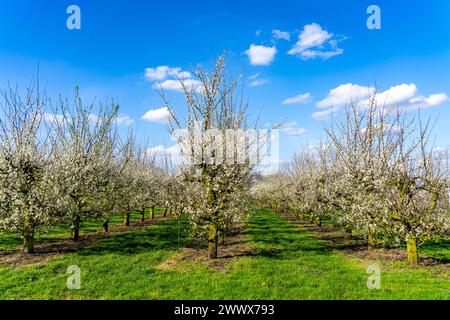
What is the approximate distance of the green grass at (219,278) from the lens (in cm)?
924

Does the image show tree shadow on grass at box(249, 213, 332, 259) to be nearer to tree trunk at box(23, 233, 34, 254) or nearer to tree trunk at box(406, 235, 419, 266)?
tree trunk at box(406, 235, 419, 266)

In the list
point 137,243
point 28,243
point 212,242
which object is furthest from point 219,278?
point 28,243

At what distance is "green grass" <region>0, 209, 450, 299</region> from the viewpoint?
9242 millimetres

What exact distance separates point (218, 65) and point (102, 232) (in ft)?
43.8

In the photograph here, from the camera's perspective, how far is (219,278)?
1072 centimetres

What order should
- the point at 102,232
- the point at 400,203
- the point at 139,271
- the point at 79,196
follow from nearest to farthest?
the point at 139,271 < the point at 400,203 < the point at 79,196 < the point at 102,232

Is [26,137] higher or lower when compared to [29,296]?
higher

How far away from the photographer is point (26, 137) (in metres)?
14.7

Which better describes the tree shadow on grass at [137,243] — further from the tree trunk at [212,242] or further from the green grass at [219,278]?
the tree trunk at [212,242]

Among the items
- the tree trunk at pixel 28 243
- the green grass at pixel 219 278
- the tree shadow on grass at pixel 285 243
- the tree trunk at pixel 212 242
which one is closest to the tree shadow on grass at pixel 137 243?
the green grass at pixel 219 278

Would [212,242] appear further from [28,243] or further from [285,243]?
[28,243]

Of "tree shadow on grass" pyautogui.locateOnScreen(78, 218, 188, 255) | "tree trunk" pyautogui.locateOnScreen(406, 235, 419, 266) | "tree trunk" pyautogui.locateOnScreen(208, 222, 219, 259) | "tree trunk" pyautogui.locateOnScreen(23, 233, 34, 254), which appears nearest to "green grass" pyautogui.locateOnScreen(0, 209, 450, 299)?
"tree shadow on grass" pyautogui.locateOnScreen(78, 218, 188, 255)

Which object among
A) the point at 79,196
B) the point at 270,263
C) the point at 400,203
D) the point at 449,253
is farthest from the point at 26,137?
the point at 449,253
